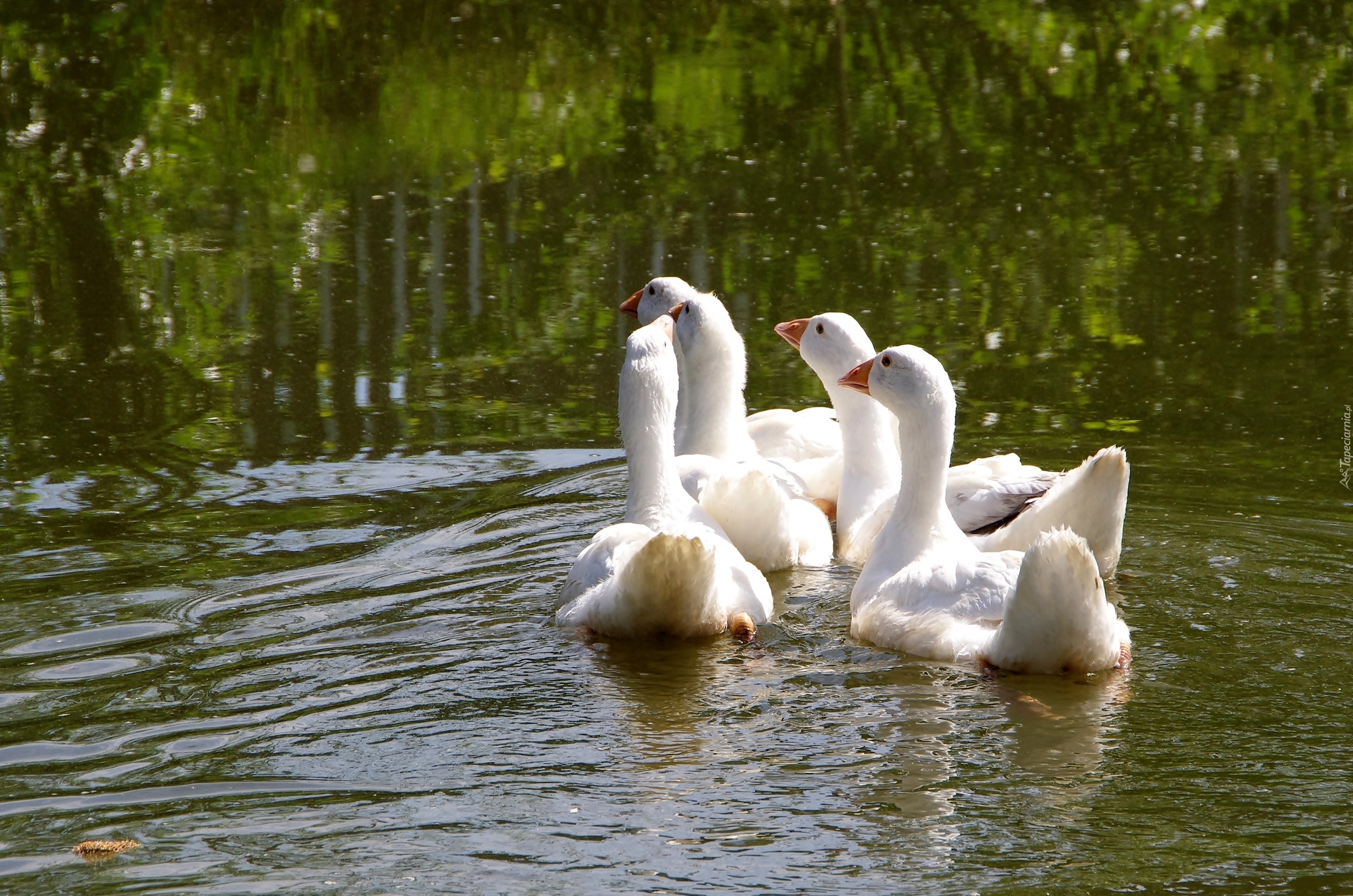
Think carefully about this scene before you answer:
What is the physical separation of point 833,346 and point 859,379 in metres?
1.47

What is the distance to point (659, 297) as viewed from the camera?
919 centimetres

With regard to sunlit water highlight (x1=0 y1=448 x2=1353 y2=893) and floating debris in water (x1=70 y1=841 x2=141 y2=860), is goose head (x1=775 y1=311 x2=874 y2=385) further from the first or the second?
floating debris in water (x1=70 y1=841 x2=141 y2=860)

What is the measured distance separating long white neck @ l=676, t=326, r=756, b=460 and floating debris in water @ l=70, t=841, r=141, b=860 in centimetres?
443

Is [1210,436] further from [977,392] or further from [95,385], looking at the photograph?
[95,385]

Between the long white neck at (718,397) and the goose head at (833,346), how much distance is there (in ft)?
1.37

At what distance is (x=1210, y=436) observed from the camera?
29.3 ft

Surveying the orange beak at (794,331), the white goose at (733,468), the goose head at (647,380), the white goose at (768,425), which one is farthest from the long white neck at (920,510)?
the orange beak at (794,331)

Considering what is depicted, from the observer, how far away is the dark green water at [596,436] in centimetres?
464

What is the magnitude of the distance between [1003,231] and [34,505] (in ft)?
29.4

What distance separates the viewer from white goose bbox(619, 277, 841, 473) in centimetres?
879

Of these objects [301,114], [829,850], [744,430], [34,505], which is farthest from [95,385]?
[301,114]

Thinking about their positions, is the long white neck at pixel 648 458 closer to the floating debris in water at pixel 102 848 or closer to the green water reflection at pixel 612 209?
the green water reflection at pixel 612 209

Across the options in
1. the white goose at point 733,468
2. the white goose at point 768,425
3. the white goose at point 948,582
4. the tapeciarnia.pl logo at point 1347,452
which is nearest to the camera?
the white goose at point 948,582

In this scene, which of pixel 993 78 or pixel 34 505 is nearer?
pixel 34 505
